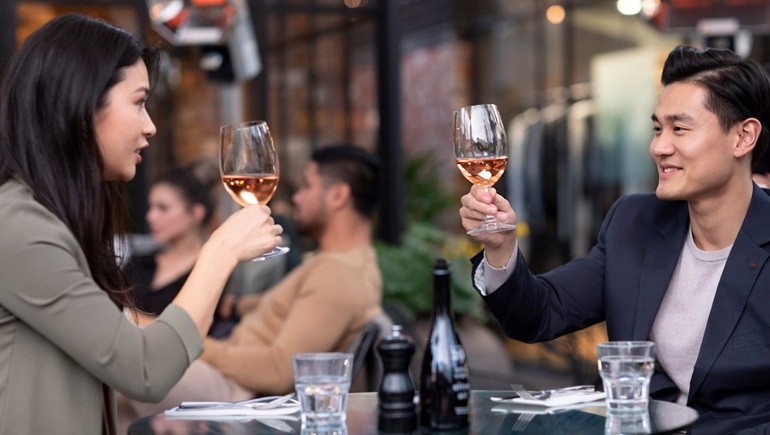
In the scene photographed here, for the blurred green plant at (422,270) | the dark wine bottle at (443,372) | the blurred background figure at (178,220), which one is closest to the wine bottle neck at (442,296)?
the dark wine bottle at (443,372)

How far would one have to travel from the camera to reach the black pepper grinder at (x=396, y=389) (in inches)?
84.4

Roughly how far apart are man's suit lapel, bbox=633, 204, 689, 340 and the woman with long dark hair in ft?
3.45

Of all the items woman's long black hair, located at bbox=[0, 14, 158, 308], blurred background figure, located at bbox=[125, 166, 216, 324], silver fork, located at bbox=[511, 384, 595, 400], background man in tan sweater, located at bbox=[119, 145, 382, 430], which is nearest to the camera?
woman's long black hair, located at bbox=[0, 14, 158, 308]

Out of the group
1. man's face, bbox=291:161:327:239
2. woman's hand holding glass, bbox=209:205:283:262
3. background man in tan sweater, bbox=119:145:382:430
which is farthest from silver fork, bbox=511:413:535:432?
man's face, bbox=291:161:327:239

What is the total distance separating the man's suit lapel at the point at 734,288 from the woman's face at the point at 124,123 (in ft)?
4.44

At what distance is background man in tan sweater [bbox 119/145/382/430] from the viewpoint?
404 centimetres

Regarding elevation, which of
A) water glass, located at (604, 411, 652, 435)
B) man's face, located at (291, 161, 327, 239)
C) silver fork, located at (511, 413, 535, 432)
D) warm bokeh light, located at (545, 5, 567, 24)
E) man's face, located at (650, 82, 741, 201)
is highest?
warm bokeh light, located at (545, 5, 567, 24)

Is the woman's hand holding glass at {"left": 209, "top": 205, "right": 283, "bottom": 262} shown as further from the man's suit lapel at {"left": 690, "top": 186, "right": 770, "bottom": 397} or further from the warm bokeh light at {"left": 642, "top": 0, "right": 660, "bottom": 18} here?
the warm bokeh light at {"left": 642, "top": 0, "right": 660, "bottom": 18}

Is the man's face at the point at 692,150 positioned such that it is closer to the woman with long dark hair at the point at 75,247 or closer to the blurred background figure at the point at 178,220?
the woman with long dark hair at the point at 75,247

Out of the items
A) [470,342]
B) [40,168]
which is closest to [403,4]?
[470,342]

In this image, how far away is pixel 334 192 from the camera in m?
4.61

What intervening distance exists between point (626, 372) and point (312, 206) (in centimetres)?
259

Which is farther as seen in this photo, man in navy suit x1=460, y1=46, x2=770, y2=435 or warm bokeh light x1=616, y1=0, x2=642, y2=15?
warm bokeh light x1=616, y1=0, x2=642, y2=15

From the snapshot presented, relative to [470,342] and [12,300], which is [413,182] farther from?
[12,300]
